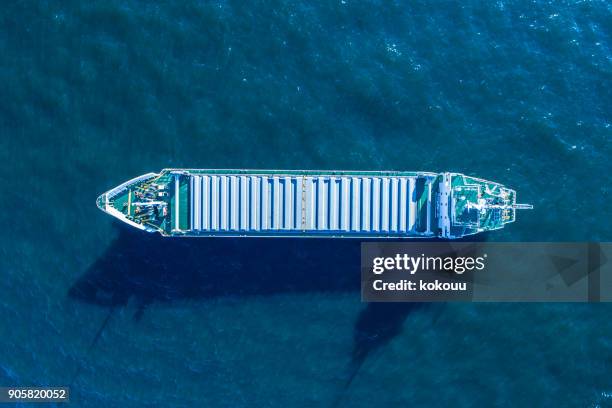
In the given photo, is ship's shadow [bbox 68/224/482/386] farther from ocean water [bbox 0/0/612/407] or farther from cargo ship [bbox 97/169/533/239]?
cargo ship [bbox 97/169/533/239]

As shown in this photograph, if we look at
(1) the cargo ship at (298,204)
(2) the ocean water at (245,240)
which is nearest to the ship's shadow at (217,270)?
(2) the ocean water at (245,240)

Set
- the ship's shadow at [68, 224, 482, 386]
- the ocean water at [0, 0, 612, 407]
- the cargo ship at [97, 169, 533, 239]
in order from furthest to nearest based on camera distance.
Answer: the ship's shadow at [68, 224, 482, 386]
the ocean water at [0, 0, 612, 407]
the cargo ship at [97, 169, 533, 239]

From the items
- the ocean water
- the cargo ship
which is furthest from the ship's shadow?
the cargo ship

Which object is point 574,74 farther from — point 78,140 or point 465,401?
point 78,140

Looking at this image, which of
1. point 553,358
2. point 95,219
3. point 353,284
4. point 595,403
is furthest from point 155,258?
point 595,403

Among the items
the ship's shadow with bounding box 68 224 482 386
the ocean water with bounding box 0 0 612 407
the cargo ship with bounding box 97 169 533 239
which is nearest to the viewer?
the cargo ship with bounding box 97 169 533 239
